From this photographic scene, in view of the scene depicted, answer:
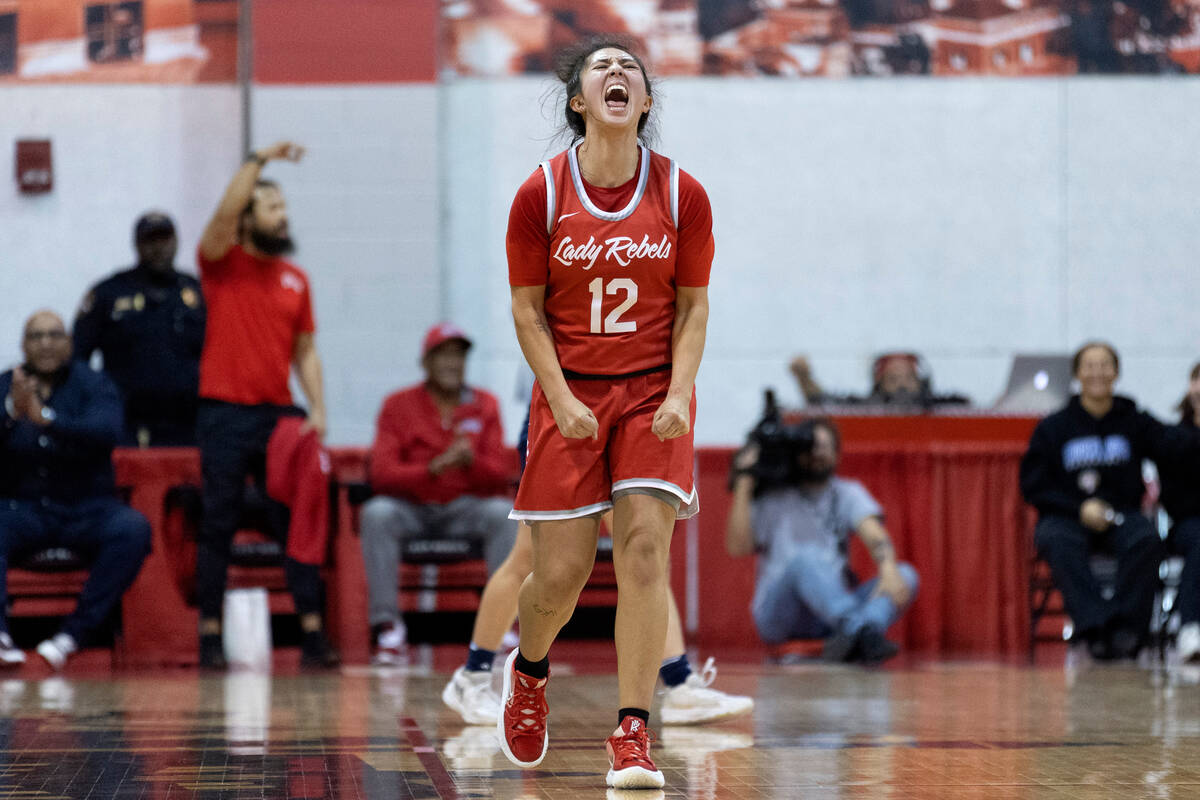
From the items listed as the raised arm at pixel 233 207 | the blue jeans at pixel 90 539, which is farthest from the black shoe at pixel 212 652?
the raised arm at pixel 233 207

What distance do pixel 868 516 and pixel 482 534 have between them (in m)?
1.79

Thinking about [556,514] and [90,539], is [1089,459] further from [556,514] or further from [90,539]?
[556,514]

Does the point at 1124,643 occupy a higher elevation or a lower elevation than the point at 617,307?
lower

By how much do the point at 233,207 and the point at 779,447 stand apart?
8.85 ft

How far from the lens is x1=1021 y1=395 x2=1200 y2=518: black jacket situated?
758cm

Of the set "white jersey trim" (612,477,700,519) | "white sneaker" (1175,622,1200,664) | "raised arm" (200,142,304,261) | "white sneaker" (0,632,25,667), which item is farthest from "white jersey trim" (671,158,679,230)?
"white sneaker" (1175,622,1200,664)

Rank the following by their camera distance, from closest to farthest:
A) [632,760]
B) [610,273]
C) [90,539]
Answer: [632,760]
[610,273]
[90,539]

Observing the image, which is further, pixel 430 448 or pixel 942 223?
pixel 942 223

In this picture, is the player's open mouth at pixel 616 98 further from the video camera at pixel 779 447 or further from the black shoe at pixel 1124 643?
the black shoe at pixel 1124 643

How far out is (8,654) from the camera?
6.69 meters

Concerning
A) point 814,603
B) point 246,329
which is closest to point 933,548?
point 814,603

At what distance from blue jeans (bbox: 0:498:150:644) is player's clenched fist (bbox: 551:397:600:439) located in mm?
4044

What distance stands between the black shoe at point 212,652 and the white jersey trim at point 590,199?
3906 millimetres

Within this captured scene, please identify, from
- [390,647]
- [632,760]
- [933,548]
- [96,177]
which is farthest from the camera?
[96,177]
